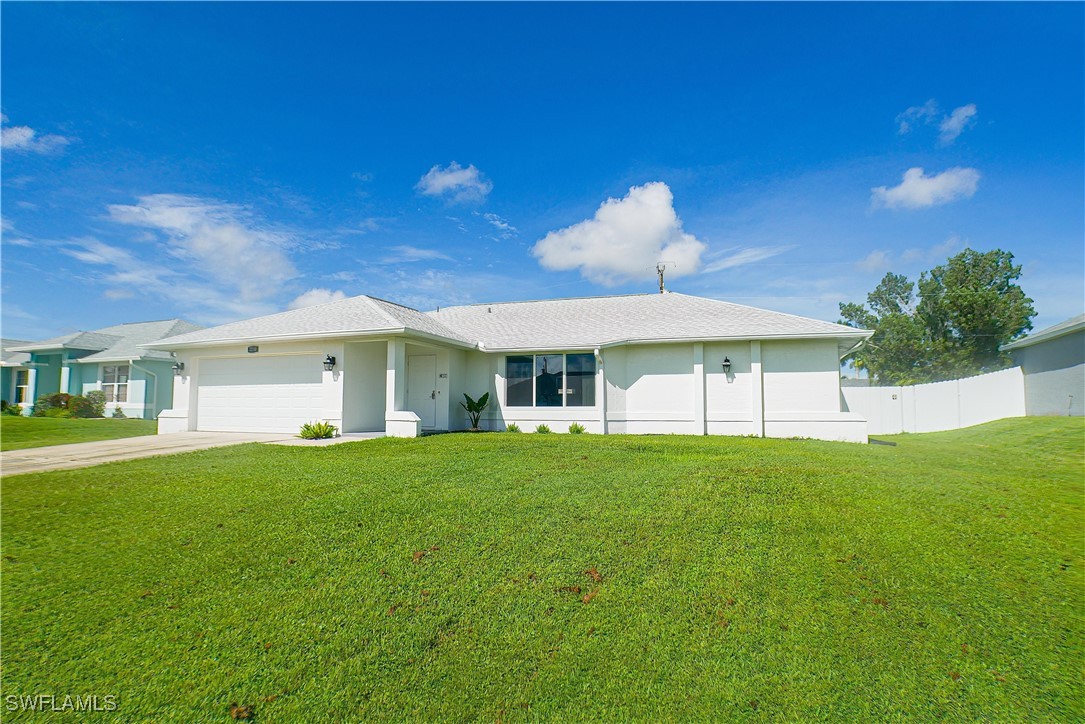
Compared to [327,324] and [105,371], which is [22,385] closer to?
[105,371]

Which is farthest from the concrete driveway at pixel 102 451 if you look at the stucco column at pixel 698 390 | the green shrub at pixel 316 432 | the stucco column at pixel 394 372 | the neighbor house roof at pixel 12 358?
the neighbor house roof at pixel 12 358

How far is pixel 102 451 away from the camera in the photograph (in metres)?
9.25

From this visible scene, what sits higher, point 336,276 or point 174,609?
point 336,276

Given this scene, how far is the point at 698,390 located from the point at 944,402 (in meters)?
12.0

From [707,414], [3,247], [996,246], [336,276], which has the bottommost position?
[707,414]

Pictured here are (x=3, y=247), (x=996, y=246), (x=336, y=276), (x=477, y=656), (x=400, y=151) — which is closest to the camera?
(x=477, y=656)

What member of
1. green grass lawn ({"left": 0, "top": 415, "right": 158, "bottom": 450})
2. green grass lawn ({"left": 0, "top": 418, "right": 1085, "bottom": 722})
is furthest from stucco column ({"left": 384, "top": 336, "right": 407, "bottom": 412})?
green grass lawn ({"left": 0, "top": 415, "right": 158, "bottom": 450})

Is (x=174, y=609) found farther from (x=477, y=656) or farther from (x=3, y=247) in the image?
(x=3, y=247)

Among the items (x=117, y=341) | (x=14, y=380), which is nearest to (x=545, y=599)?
(x=117, y=341)

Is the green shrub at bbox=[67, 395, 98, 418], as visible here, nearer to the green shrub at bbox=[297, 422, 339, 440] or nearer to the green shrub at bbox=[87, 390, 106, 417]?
the green shrub at bbox=[87, 390, 106, 417]

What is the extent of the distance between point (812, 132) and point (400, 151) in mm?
12368

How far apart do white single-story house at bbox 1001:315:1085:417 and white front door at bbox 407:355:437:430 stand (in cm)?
2028

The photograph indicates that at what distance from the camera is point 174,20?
373 inches

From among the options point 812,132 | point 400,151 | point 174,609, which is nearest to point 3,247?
point 400,151
